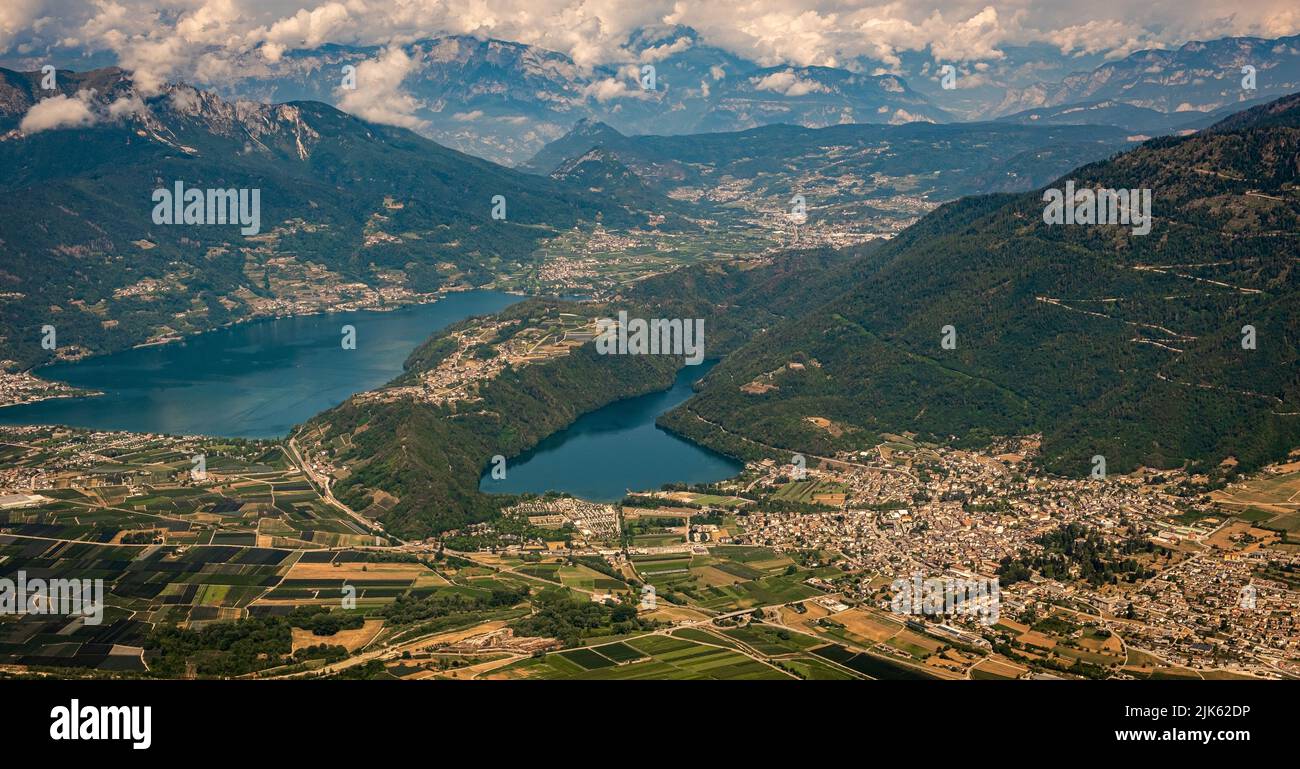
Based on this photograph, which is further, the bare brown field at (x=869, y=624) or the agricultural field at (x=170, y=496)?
the agricultural field at (x=170, y=496)

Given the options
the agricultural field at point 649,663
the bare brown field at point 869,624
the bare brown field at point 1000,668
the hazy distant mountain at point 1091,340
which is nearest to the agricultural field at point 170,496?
the agricultural field at point 649,663

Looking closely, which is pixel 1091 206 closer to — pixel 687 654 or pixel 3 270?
pixel 687 654

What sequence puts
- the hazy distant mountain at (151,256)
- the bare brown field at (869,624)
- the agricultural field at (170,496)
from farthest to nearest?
the hazy distant mountain at (151,256)
the agricultural field at (170,496)
the bare brown field at (869,624)

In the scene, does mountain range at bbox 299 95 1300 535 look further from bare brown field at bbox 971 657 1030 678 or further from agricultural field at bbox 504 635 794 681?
bare brown field at bbox 971 657 1030 678

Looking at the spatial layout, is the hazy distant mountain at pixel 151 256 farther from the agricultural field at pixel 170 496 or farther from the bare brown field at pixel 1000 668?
the bare brown field at pixel 1000 668

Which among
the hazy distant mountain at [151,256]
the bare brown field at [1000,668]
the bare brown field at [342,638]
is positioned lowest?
the bare brown field at [1000,668]

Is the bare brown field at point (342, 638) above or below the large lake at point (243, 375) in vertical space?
below

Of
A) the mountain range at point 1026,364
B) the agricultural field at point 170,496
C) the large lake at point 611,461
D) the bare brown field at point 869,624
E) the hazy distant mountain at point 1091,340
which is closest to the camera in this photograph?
the bare brown field at point 869,624

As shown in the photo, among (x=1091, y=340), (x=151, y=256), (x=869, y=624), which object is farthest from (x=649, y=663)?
(x=151, y=256)
